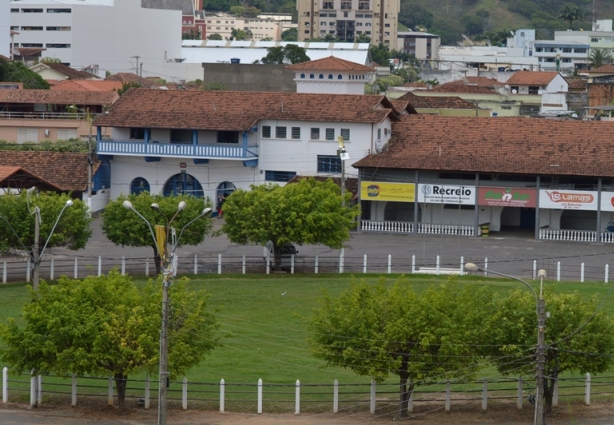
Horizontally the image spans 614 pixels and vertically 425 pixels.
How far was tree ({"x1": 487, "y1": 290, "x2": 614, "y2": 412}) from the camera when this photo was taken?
113 ft

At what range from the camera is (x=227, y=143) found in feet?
235

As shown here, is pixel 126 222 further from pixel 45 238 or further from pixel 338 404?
pixel 338 404

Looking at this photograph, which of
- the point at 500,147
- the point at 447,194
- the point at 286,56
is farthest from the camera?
the point at 286,56

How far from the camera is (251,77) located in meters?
141

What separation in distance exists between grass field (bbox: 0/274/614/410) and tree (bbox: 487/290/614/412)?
7.65 feet

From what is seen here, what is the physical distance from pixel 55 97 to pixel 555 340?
5999 centimetres

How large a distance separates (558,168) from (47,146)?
31.7 m

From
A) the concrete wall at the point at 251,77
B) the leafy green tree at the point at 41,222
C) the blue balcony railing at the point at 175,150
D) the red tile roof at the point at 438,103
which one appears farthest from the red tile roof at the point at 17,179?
the concrete wall at the point at 251,77

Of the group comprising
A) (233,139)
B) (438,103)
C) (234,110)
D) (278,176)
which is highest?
(438,103)

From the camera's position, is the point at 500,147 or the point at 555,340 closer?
the point at 555,340

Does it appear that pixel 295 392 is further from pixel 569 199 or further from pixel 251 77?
pixel 251 77

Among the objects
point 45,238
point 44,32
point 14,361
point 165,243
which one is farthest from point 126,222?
point 44,32

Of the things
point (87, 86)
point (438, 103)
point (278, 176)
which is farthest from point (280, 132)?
point (87, 86)

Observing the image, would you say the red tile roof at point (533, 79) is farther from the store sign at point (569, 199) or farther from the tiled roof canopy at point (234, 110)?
the store sign at point (569, 199)
